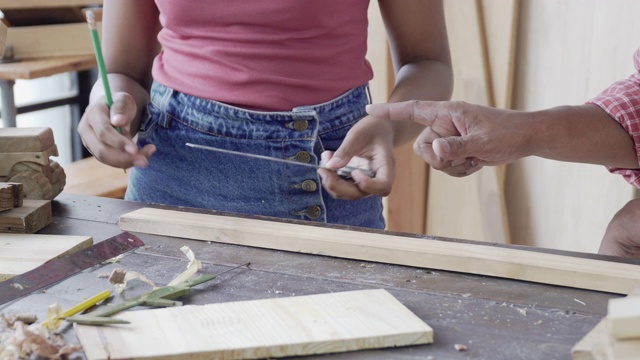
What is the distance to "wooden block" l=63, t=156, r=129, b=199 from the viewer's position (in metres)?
2.94

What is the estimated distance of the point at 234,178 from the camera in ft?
5.47

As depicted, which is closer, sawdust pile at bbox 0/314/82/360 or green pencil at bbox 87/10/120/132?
sawdust pile at bbox 0/314/82/360

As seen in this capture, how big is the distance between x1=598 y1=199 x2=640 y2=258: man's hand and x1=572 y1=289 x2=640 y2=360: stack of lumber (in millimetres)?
620

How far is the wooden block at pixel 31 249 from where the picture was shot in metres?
1.27

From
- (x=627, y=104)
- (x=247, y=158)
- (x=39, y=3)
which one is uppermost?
(x=39, y=3)

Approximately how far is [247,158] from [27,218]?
0.45m

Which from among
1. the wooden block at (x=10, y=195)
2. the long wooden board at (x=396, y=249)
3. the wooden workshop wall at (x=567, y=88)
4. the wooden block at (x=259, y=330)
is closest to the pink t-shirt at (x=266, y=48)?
the long wooden board at (x=396, y=249)

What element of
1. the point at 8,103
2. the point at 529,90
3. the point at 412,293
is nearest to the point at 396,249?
the point at 412,293

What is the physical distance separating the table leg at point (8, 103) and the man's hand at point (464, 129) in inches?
80.7

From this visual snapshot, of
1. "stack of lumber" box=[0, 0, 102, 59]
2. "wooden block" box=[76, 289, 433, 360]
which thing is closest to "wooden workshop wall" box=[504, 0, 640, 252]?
"wooden block" box=[76, 289, 433, 360]

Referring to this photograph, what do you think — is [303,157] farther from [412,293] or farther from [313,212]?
[412,293]

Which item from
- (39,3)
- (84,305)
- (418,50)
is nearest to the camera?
(84,305)

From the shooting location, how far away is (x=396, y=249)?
1.30 meters

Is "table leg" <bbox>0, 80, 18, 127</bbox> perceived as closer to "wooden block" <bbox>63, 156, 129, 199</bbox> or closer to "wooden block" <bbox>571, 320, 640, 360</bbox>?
"wooden block" <bbox>63, 156, 129, 199</bbox>
